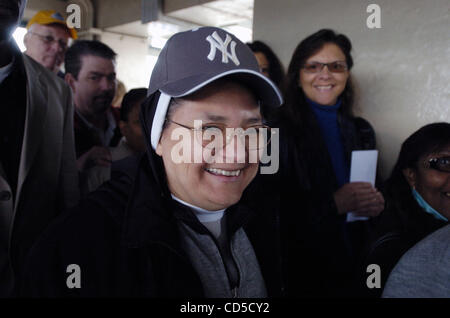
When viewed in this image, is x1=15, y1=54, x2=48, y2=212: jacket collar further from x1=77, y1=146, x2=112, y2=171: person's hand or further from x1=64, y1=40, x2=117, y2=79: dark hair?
x1=64, y1=40, x2=117, y2=79: dark hair

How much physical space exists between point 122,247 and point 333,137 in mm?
1409

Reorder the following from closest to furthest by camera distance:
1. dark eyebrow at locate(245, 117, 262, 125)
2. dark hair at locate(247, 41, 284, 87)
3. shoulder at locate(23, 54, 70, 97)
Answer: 1. dark eyebrow at locate(245, 117, 262, 125)
2. shoulder at locate(23, 54, 70, 97)
3. dark hair at locate(247, 41, 284, 87)

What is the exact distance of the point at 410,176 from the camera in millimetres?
1613

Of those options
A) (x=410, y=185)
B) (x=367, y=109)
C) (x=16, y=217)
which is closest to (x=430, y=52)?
(x=367, y=109)

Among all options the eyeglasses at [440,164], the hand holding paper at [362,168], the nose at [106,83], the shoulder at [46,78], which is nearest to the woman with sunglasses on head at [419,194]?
the eyeglasses at [440,164]

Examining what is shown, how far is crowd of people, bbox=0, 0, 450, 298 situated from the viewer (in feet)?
2.69

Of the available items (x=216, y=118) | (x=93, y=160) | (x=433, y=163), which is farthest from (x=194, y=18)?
(x=216, y=118)

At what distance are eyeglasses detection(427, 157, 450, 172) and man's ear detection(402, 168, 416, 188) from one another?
9cm

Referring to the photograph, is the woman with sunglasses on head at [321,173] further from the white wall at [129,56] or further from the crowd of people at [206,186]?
the white wall at [129,56]

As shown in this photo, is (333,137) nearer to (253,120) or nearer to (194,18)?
(253,120)

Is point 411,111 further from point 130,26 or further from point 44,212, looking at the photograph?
point 130,26

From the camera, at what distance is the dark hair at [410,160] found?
1.53m

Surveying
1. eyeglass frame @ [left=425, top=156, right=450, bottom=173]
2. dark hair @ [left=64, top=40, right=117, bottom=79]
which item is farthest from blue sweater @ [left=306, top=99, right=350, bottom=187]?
dark hair @ [left=64, top=40, right=117, bottom=79]

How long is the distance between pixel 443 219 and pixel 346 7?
5.82 ft
